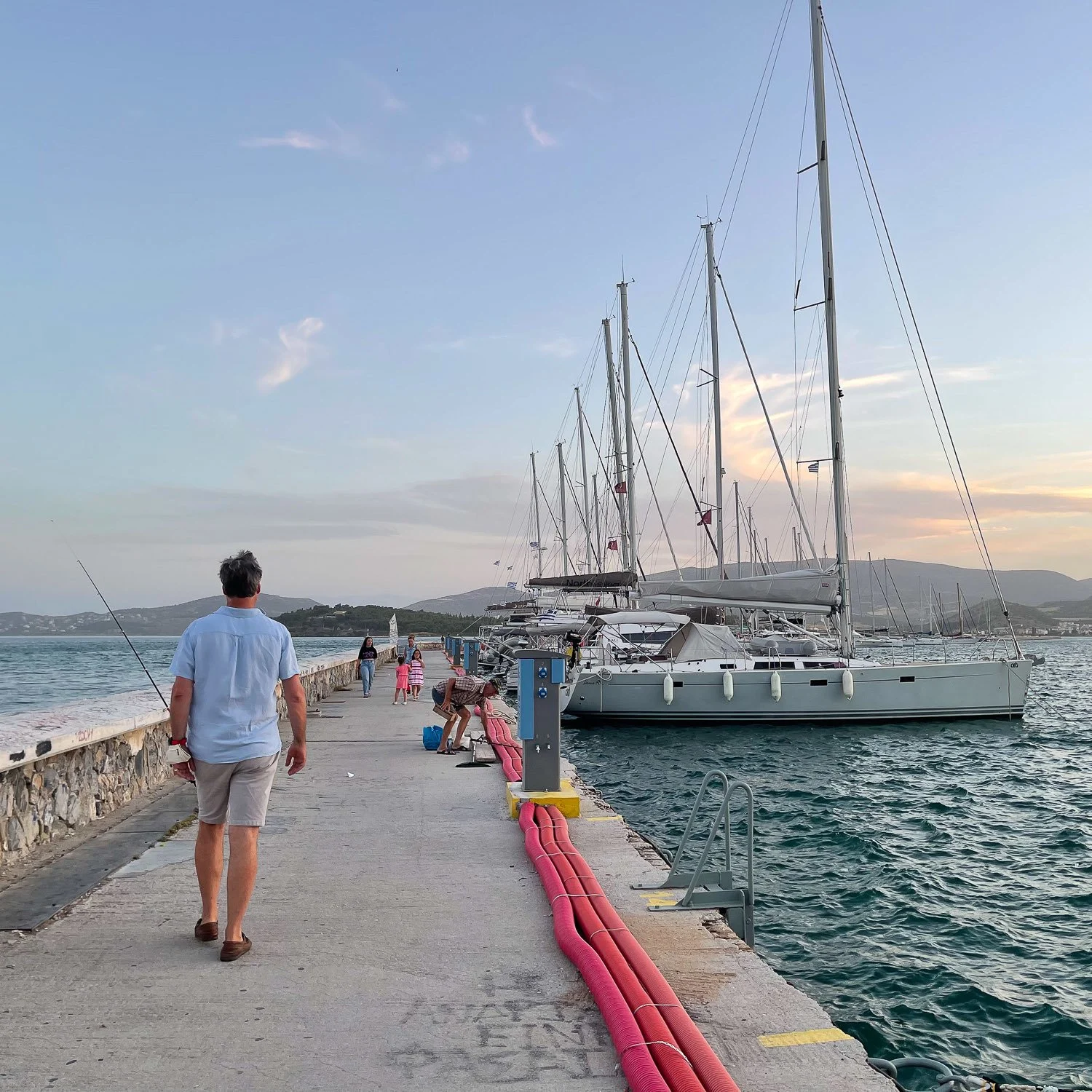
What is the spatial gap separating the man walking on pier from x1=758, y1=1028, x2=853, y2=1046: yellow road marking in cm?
260

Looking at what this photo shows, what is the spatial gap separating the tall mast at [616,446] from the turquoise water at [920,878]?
1696cm

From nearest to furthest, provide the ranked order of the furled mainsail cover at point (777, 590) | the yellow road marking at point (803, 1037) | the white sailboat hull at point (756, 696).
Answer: the yellow road marking at point (803, 1037), the white sailboat hull at point (756, 696), the furled mainsail cover at point (777, 590)

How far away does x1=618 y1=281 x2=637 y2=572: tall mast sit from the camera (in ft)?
116

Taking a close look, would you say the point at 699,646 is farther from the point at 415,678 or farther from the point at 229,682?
the point at 229,682

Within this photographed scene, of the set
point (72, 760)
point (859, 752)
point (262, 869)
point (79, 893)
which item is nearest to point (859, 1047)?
point (262, 869)

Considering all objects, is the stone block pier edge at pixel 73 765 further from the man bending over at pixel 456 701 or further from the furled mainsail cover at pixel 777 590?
the furled mainsail cover at pixel 777 590

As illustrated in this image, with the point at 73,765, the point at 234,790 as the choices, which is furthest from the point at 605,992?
the point at 73,765

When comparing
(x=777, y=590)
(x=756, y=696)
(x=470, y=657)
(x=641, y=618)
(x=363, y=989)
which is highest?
(x=777, y=590)

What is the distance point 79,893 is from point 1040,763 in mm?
18204

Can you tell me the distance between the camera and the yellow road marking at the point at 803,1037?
3.75 m

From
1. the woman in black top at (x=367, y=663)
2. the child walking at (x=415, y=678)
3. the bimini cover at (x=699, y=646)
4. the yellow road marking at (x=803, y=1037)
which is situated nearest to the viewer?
the yellow road marking at (x=803, y=1037)

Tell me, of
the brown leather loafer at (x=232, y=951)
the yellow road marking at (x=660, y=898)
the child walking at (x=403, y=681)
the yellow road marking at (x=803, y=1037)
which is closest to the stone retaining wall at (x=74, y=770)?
the brown leather loafer at (x=232, y=951)

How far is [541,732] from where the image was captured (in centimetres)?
795

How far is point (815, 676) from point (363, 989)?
19.8 meters
